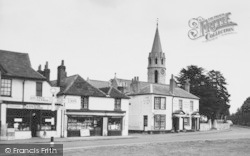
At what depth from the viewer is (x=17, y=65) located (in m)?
36.5

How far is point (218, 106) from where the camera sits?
2817 inches

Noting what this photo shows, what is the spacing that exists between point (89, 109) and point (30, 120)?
741cm

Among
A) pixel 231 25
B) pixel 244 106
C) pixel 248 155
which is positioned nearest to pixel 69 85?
pixel 231 25

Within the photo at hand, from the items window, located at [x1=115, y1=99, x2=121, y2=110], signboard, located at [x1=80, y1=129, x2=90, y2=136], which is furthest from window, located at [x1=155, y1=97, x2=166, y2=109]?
signboard, located at [x1=80, y1=129, x2=90, y2=136]

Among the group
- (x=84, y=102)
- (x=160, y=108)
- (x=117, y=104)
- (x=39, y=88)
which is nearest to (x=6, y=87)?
(x=39, y=88)

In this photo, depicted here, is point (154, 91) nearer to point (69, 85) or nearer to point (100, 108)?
point (100, 108)

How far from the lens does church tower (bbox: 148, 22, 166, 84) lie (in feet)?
290

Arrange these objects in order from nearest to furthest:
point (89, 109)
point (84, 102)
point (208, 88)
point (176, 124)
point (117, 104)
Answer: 1. point (84, 102)
2. point (89, 109)
3. point (117, 104)
4. point (176, 124)
5. point (208, 88)

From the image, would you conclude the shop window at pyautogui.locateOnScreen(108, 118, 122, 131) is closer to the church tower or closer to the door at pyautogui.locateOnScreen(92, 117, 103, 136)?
the door at pyautogui.locateOnScreen(92, 117, 103, 136)

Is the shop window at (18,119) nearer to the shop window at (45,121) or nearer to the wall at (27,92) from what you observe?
the wall at (27,92)

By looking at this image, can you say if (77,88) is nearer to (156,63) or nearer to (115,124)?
(115,124)

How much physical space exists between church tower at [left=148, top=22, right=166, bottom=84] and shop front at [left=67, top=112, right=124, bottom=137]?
4509 cm

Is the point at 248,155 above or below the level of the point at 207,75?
below

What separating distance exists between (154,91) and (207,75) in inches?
1387
